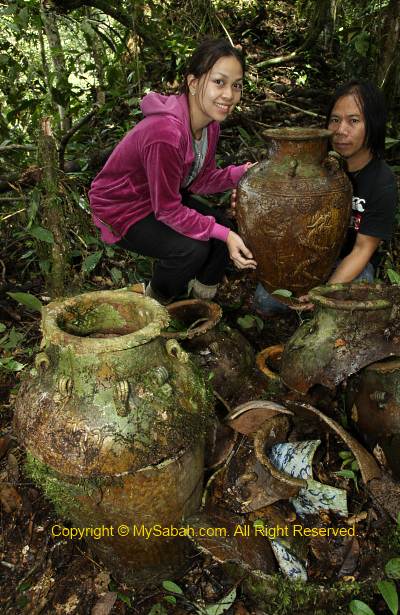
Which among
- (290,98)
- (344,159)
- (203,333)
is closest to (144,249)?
(203,333)

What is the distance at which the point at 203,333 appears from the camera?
2.43 meters

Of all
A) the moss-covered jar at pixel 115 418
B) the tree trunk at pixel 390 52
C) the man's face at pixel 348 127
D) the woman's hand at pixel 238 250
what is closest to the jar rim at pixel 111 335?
the moss-covered jar at pixel 115 418

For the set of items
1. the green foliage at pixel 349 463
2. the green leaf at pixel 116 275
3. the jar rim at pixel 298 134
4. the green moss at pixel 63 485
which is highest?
the jar rim at pixel 298 134

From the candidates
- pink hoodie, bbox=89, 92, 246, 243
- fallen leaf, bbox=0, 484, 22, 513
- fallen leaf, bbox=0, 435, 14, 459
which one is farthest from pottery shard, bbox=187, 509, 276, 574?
pink hoodie, bbox=89, 92, 246, 243

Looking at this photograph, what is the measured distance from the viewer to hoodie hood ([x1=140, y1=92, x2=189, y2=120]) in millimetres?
2471

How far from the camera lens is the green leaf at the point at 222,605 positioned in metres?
1.74

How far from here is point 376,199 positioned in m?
2.67

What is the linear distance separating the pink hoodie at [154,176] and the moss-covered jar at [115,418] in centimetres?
95

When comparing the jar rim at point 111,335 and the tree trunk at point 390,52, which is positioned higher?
the tree trunk at point 390,52

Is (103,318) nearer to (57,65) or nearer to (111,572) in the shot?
(111,572)

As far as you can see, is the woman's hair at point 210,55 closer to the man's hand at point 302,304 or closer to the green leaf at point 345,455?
the man's hand at point 302,304

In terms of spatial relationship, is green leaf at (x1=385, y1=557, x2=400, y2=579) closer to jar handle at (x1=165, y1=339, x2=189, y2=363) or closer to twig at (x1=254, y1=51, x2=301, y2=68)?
jar handle at (x1=165, y1=339, x2=189, y2=363)

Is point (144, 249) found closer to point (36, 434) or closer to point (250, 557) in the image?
point (36, 434)

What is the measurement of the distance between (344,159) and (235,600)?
219cm
